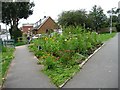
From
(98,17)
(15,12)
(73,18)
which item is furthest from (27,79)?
(98,17)

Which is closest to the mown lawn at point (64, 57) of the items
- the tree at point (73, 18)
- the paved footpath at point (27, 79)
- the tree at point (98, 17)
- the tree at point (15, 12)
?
the paved footpath at point (27, 79)

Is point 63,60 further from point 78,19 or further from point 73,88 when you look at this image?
point 78,19

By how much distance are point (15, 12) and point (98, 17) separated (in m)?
30.4

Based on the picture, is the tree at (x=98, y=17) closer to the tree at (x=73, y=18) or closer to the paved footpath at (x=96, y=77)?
the tree at (x=73, y=18)

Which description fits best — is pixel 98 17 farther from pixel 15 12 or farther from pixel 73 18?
pixel 15 12

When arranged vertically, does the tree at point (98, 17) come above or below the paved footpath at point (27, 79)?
above

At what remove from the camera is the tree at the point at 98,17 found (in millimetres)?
76137

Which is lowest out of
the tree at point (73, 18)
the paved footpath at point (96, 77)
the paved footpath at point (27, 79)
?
the paved footpath at point (27, 79)

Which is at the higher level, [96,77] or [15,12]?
[15,12]

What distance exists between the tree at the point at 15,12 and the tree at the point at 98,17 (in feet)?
72.6

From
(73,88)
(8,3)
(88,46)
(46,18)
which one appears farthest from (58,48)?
(46,18)

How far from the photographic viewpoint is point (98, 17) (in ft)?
256

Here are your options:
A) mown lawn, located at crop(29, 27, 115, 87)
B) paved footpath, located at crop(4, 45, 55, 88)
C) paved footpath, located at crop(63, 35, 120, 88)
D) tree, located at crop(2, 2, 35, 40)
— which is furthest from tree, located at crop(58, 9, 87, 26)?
paved footpath, located at crop(4, 45, 55, 88)

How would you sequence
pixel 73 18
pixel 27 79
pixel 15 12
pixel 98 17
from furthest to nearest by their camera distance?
pixel 98 17, pixel 73 18, pixel 15 12, pixel 27 79
